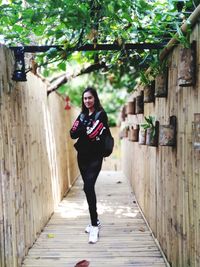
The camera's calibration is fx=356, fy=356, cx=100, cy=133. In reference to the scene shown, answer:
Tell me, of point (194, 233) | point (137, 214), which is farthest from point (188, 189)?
point (137, 214)

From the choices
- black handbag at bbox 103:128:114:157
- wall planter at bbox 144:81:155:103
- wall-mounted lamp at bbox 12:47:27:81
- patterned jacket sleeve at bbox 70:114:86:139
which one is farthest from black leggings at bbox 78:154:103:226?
wall-mounted lamp at bbox 12:47:27:81

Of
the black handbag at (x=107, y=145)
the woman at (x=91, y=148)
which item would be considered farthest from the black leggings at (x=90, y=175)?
the black handbag at (x=107, y=145)

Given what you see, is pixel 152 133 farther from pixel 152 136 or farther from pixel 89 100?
pixel 89 100

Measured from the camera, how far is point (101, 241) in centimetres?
363

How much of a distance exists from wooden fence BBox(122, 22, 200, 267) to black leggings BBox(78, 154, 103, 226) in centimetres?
62

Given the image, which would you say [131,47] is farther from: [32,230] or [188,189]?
[32,230]

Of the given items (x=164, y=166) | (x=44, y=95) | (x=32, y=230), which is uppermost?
(x=44, y=95)

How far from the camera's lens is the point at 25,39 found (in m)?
3.21

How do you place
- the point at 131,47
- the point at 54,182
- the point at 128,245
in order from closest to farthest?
the point at 131,47, the point at 128,245, the point at 54,182

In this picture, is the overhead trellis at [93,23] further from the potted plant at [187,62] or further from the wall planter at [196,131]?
the wall planter at [196,131]

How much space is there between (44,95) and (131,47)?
2070mm

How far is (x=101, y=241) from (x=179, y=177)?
1408 millimetres

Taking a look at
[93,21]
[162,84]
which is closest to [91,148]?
[162,84]

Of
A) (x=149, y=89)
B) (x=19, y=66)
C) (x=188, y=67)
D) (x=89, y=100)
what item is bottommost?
(x=89, y=100)
